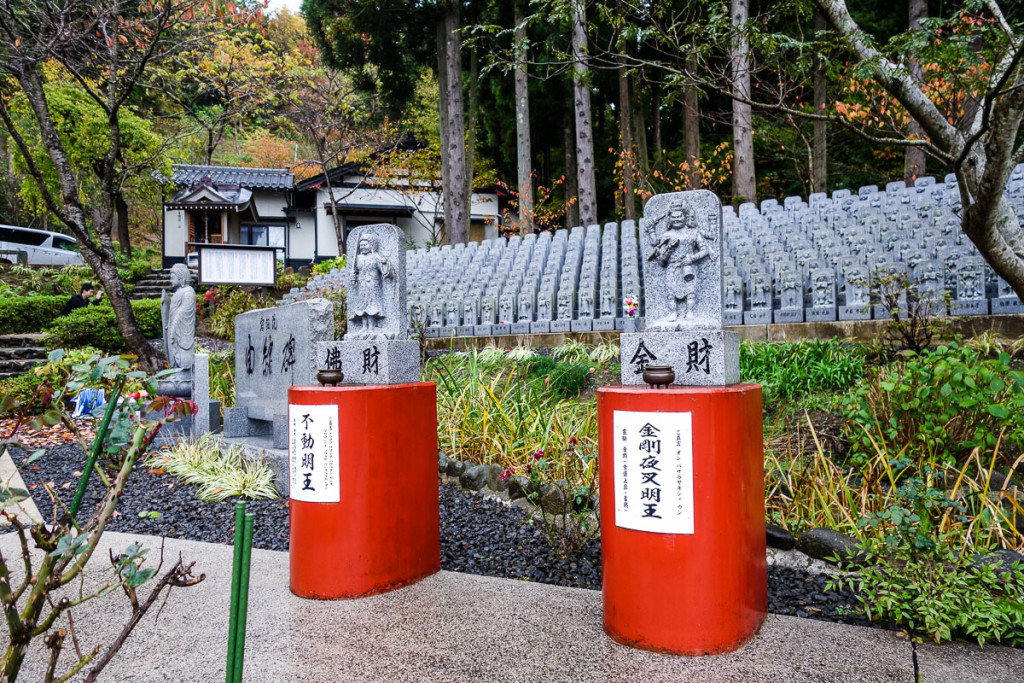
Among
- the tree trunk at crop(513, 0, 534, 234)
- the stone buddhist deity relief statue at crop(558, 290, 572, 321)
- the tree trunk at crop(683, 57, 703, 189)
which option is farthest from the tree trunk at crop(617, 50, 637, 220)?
the stone buddhist deity relief statue at crop(558, 290, 572, 321)

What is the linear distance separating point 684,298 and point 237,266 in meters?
14.7

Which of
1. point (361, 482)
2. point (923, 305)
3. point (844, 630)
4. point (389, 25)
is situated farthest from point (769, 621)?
point (389, 25)

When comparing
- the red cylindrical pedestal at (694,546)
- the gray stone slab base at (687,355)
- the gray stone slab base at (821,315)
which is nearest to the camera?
the red cylindrical pedestal at (694,546)

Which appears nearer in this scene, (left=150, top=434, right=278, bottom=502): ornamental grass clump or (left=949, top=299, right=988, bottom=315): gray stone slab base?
(left=150, top=434, right=278, bottom=502): ornamental grass clump

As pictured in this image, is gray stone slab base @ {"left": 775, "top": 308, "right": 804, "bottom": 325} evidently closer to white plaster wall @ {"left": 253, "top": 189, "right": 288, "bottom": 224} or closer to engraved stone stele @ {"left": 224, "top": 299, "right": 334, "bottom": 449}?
engraved stone stele @ {"left": 224, "top": 299, "right": 334, "bottom": 449}

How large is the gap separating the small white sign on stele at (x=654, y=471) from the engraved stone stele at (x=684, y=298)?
0.89 ft

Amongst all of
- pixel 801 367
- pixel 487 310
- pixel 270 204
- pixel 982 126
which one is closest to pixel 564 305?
pixel 487 310

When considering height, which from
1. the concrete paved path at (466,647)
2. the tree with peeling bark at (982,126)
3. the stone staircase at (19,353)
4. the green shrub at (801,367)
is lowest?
the concrete paved path at (466,647)

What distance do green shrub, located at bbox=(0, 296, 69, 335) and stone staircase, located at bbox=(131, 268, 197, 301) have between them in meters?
4.51

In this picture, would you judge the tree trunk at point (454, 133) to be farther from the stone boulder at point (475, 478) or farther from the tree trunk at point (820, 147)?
the stone boulder at point (475, 478)

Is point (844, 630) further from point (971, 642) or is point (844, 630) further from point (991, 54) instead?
Result: point (991, 54)

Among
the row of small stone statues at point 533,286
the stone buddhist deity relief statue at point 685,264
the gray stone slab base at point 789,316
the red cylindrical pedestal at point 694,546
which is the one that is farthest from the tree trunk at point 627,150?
the red cylindrical pedestal at point 694,546

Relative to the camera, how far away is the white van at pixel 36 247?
18297mm

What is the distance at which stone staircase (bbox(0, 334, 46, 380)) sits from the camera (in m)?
10.5
